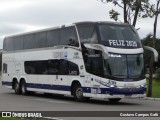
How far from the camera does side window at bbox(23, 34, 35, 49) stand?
2972cm

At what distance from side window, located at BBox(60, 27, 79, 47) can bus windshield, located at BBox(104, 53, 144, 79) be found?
8.36 feet

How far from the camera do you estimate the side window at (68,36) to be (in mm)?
24562

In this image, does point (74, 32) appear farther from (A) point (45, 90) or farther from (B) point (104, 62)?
(A) point (45, 90)

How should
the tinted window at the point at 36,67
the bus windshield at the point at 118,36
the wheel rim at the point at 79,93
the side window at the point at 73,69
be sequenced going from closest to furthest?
the bus windshield at the point at 118,36 < the wheel rim at the point at 79,93 < the side window at the point at 73,69 < the tinted window at the point at 36,67

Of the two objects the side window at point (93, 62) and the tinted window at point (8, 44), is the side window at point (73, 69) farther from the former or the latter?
the tinted window at point (8, 44)

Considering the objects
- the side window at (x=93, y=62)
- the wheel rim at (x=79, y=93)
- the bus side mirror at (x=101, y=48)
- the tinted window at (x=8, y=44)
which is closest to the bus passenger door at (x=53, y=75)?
the wheel rim at (x=79, y=93)

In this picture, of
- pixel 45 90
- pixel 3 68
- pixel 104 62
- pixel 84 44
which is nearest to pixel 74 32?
pixel 84 44

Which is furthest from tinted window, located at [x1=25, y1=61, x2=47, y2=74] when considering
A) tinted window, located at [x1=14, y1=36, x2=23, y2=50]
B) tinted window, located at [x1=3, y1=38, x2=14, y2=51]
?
tinted window, located at [x1=3, y1=38, x2=14, y2=51]

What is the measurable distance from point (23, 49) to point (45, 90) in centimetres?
412

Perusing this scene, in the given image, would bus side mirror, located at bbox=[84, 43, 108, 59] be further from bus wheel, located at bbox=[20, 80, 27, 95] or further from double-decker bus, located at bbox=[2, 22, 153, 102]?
bus wheel, located at bbox=[20, 80, 27, 95]

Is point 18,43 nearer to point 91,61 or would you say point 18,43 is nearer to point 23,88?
point 23,88

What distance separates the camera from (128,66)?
22797 mm

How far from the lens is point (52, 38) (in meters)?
27.1

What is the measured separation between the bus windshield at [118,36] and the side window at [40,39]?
5.82 meters
